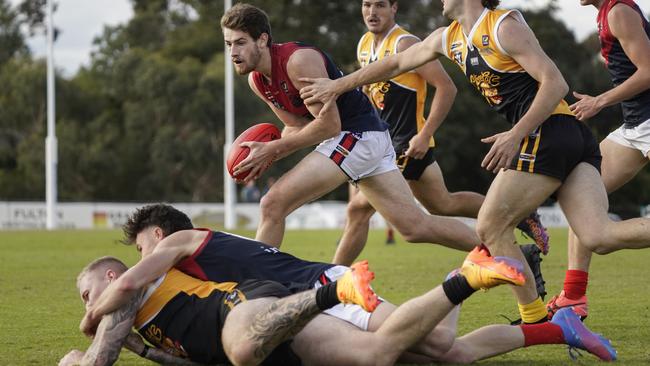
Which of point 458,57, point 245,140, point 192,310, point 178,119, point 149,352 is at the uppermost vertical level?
point 458,57

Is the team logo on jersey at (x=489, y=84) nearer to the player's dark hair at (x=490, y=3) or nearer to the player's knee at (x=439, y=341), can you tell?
the player's dark hair at (x=490, y=3)

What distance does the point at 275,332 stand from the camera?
A: 5.24 m

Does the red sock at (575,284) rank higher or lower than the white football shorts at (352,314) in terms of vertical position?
lower

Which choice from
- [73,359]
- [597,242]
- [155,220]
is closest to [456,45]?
[597,242]

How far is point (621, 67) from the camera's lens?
25.2 ft

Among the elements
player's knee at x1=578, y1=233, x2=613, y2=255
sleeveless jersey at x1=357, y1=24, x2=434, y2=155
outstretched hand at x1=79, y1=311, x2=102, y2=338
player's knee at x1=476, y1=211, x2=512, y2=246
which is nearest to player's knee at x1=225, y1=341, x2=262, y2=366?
outstretched hand at x1=79, y1=311, x2=102, y2=338

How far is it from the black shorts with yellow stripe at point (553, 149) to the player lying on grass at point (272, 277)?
1.11 meters

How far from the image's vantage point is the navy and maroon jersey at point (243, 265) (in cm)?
583

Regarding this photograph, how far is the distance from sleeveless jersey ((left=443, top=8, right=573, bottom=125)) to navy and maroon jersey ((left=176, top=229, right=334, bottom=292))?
1.69m

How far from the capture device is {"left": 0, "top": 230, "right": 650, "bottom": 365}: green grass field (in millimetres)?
6438

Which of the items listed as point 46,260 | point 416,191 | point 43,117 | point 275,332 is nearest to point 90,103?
point 43,117

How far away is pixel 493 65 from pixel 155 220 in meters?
2.31

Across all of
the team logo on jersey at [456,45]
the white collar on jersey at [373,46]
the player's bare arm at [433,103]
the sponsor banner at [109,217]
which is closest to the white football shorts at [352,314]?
the team logo on jersey at [456,45]

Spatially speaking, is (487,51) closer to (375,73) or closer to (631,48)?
(375,73)
